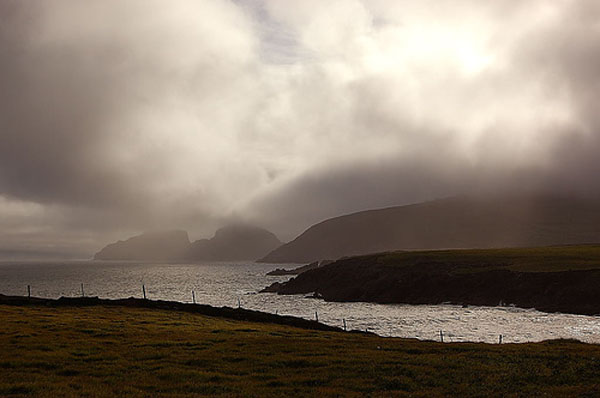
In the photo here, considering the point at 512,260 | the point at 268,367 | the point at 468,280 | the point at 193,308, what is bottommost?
the point at 468,280

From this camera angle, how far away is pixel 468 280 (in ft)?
413

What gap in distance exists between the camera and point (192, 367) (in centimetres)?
3012

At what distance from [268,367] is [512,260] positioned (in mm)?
127777

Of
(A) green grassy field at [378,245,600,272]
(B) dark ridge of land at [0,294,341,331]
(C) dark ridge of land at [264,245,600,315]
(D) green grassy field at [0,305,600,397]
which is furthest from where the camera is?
(A) green grassy field at [378,245,600,272]

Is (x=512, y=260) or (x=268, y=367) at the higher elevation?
(x=268, y=367)

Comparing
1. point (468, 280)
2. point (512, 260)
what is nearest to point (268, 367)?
point (468, 280)

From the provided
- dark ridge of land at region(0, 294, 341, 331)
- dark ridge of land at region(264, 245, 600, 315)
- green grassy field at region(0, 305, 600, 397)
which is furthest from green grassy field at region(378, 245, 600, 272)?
green grassy field at region(0, 305, 600, 397)

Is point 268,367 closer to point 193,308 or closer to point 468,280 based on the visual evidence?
point 193,308

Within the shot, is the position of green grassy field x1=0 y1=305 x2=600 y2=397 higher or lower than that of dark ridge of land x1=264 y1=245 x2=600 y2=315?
higher

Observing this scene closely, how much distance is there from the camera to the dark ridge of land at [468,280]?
344 feet

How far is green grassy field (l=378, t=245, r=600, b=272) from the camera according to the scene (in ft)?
402

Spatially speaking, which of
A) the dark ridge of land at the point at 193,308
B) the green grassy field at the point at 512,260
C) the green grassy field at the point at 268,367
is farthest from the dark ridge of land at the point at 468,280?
the green grassy field at the point at 268,367

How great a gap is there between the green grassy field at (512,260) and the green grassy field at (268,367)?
95.9 metres

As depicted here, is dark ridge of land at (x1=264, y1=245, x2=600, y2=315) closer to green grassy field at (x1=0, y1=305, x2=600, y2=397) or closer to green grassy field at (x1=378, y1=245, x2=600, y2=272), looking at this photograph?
green grassy field at (x1=378, y1=245, x2=600, y2=272)
